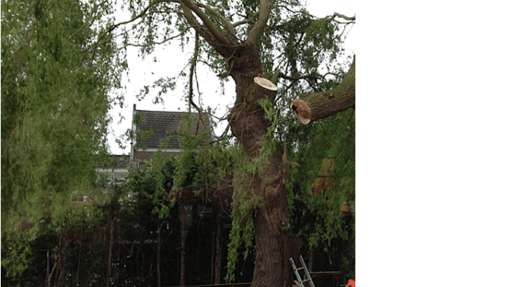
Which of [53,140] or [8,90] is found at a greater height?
[8,90]

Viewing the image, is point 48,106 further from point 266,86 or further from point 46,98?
point 266,86

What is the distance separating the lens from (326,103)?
2.49m

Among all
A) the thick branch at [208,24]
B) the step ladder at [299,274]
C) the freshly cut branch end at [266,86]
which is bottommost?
the step ladder at [299,274]

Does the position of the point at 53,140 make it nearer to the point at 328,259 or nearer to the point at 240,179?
the point at 240,179

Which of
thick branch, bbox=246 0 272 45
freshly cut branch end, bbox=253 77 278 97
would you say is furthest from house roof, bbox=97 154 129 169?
thick branch, bbox=246 0 272 45

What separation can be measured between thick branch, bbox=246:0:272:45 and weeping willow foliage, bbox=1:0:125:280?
786 millimetres

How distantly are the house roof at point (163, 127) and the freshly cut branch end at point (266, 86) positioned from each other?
1.14 feet

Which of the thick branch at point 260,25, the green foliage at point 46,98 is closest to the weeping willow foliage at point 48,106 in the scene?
the green foliage at point 46,98

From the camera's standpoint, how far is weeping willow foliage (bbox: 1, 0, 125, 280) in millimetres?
1641

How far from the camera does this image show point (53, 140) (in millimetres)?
1781

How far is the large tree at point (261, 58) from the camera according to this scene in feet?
8.36

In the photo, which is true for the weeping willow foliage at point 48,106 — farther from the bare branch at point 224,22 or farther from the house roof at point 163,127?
the bare branch at point 224,22
